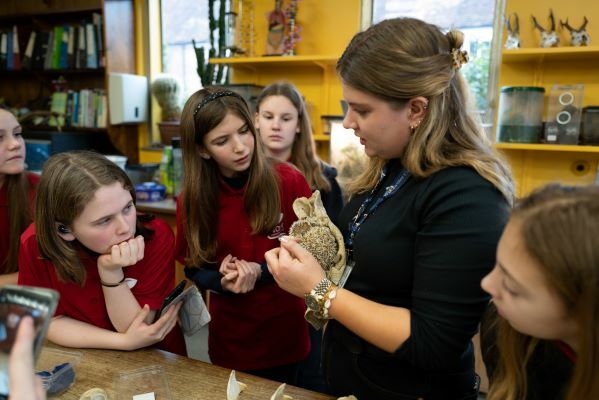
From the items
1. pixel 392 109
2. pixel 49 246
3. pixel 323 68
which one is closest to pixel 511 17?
pixel 323 68

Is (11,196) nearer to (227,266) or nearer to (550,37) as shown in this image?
(227,266)

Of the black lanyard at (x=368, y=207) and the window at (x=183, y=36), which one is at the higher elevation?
the window at (x=183, y=36)

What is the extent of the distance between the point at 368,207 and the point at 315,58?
2007 mm

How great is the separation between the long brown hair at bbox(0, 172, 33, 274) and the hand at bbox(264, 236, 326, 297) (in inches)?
44.8

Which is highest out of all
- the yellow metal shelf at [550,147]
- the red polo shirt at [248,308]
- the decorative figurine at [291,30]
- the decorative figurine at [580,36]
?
the decorative figurine at [291,30]

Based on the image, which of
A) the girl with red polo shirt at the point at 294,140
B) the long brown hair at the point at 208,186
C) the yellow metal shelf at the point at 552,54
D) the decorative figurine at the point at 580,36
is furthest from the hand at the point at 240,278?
the decorative figurine at the point at 580,36

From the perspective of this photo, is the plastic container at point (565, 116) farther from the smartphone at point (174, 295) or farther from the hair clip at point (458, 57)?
the smartphone at point (174, 295)

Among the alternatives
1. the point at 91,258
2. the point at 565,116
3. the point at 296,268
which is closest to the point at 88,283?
the point at 91,258

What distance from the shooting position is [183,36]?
12.3 ft

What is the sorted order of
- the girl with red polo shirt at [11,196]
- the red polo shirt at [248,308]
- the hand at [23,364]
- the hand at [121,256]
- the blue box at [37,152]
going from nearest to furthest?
the hand at [23,364] → the hand at [121,256] → the red polo shirt at [248,308] → the girl with red polo shirt at [11,196] → the blue box at [37,152]

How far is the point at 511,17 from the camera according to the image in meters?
2.52

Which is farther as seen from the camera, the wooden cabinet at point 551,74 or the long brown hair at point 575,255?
the wooden cabinet at point 551,74

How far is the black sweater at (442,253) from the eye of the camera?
79 cm

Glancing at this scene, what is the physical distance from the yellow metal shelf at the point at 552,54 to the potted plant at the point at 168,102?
242 cm
